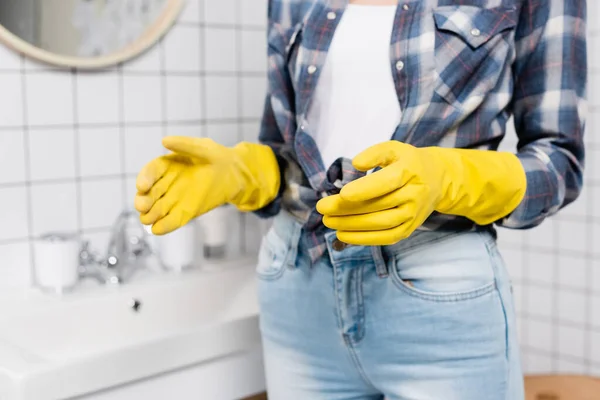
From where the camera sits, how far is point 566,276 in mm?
1801

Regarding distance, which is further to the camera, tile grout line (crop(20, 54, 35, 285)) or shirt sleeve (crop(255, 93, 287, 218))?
tile grout line (crop(20, 54, 35, 285))

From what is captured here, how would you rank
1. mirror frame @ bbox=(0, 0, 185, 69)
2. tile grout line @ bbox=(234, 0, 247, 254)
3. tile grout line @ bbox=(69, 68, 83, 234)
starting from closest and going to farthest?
mirror frame @ bbox=(0, 0, 185, 69), tile grout line @ bbox=(69, 68, 83, 234), tile grout line @ bbox=(234, 0, 247, 254)

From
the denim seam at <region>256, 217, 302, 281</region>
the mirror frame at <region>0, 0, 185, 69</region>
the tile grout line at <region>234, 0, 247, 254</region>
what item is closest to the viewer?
the denim seam at <region>256, 217, 302, 281</region>

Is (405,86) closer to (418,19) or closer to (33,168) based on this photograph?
(418,19)

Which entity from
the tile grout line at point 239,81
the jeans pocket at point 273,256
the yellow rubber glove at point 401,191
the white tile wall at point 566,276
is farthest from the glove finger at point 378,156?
the white tile wall at point 566,276

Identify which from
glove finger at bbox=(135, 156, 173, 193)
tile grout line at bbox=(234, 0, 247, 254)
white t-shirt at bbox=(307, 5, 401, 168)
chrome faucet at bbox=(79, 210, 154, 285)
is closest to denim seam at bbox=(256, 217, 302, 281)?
white t-shirt at bbox=(307, 5, 401, 168)

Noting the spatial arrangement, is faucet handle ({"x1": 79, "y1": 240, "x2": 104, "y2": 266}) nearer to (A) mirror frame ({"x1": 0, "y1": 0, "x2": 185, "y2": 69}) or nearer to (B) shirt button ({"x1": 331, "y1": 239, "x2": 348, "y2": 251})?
(A) mirror frame ({"x1": 0, "y1": 0, "x2": 185, "y2": 69})

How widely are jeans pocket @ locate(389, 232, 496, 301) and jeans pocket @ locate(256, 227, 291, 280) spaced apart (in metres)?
A: 0.17

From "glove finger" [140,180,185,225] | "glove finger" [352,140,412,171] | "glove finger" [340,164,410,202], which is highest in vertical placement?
"glove finger" [352,140,412,171]

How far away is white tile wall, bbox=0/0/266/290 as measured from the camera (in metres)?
1.37

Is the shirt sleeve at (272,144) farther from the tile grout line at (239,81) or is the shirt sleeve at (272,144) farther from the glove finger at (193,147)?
the tile grout line at (239,81)

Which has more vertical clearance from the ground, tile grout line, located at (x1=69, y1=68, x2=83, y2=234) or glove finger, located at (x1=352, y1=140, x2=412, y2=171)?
glove finger, located at (x1=352, y1=140, x2=412, y2=171)

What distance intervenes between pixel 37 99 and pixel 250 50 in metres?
0.52

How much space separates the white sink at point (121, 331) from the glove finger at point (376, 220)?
1.69 ft
